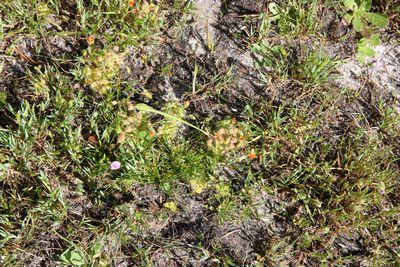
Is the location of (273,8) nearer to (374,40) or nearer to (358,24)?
(358,24)

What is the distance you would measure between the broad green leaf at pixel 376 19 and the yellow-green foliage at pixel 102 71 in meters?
1.88

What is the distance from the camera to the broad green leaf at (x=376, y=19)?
11.6 feet

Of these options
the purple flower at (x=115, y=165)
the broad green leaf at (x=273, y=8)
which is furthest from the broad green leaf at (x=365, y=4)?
the purple flower at (x=115, y=165)

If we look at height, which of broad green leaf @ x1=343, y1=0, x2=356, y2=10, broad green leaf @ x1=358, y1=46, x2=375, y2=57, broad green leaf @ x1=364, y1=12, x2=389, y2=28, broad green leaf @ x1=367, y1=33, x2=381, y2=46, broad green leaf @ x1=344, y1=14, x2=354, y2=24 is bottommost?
broad green leaf @ x1=358, y1=46, x2=375, y2=57

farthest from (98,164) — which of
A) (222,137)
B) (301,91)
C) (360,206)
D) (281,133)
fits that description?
(360,206)

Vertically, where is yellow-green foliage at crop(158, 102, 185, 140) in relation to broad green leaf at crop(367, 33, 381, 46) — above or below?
below

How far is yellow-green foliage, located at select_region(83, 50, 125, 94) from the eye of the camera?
3213 millimetres

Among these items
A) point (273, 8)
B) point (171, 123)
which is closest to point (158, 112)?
point (171, 123)

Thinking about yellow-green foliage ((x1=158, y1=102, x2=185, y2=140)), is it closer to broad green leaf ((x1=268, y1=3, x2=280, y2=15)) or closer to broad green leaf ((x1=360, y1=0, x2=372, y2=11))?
broad green leaf ((x1=268, y1=3, x2=280, y2=15))

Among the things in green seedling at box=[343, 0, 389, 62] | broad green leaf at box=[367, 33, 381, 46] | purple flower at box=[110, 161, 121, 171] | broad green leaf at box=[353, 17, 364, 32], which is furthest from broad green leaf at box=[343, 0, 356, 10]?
purple flower at box=[110, 161, 121, 171]

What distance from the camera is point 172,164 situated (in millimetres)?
3203

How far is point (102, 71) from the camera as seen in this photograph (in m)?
3.22

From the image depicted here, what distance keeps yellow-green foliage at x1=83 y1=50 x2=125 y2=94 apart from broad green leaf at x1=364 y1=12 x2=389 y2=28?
1.88 meters

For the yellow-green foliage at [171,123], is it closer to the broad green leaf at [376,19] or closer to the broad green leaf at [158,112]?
the broad green leaf at [158,112]
